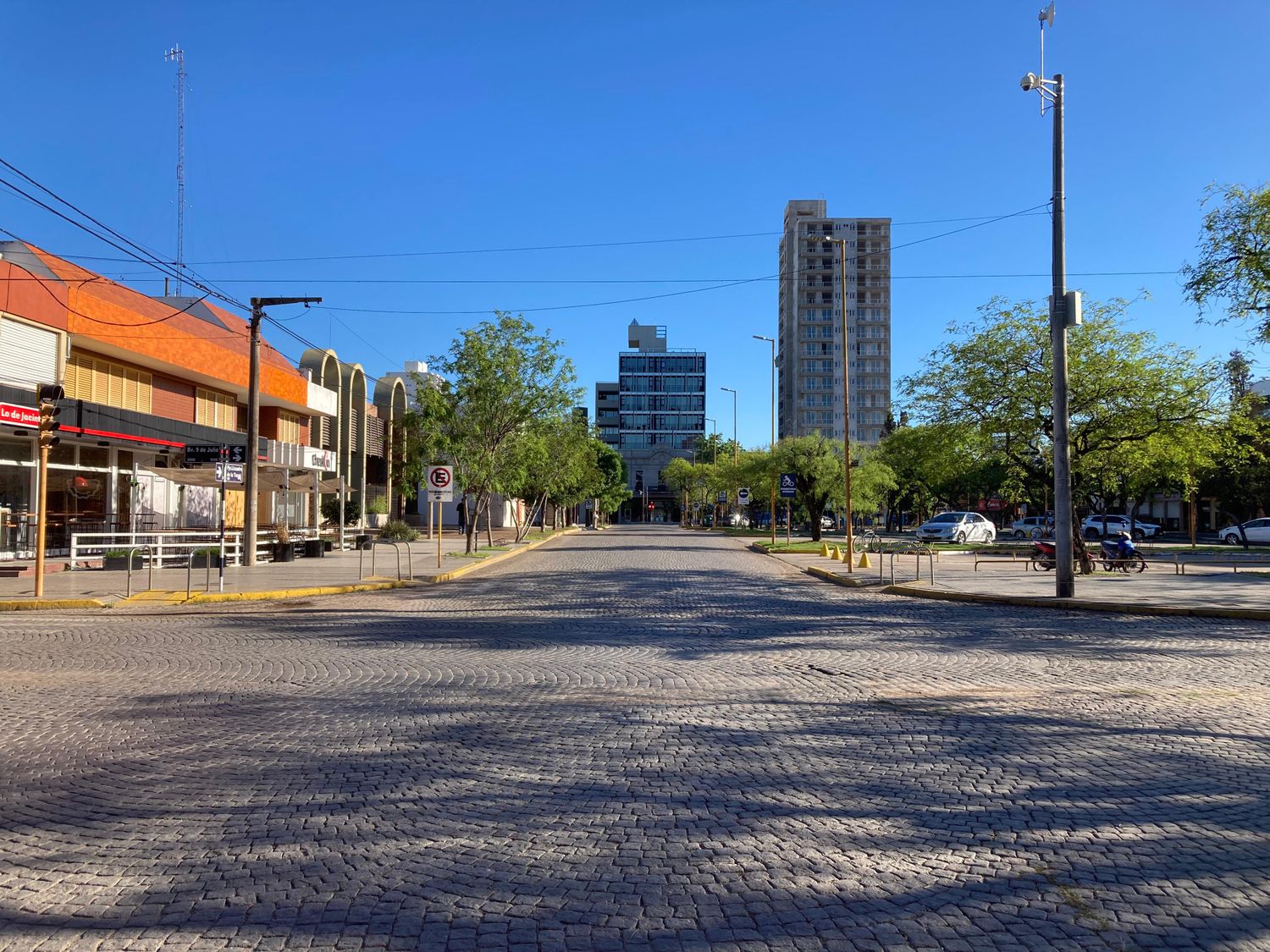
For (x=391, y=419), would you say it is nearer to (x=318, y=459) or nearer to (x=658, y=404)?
(x=318, y=459)

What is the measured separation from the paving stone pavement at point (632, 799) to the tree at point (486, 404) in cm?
2424

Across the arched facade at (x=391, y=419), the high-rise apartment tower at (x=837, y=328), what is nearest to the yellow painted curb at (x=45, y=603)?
the arched facade at (x=391, y=419)

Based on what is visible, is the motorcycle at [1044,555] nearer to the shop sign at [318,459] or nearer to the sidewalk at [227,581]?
the sidewalk at [227,581]

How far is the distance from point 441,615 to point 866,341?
121033 millimetres

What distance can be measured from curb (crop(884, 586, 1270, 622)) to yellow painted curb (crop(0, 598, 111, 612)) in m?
16.4

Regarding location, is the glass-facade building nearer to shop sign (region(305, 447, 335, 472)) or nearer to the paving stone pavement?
shop sign (region(305, 447, 335, 472))

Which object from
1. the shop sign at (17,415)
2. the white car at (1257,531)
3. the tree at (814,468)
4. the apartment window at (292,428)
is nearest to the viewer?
the shop sign at (17,415)

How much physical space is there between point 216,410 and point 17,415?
16.5 meters

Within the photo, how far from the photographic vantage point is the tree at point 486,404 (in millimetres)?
35281

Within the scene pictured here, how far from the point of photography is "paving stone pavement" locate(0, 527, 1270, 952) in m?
3.84

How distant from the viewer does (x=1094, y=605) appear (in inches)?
672

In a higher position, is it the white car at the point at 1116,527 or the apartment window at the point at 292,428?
the apartment window at the point at 292,428

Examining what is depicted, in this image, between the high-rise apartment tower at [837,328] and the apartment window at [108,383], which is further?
the high-rise apartment tower at [837,328]

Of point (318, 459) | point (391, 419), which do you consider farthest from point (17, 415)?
point (391, 419)
